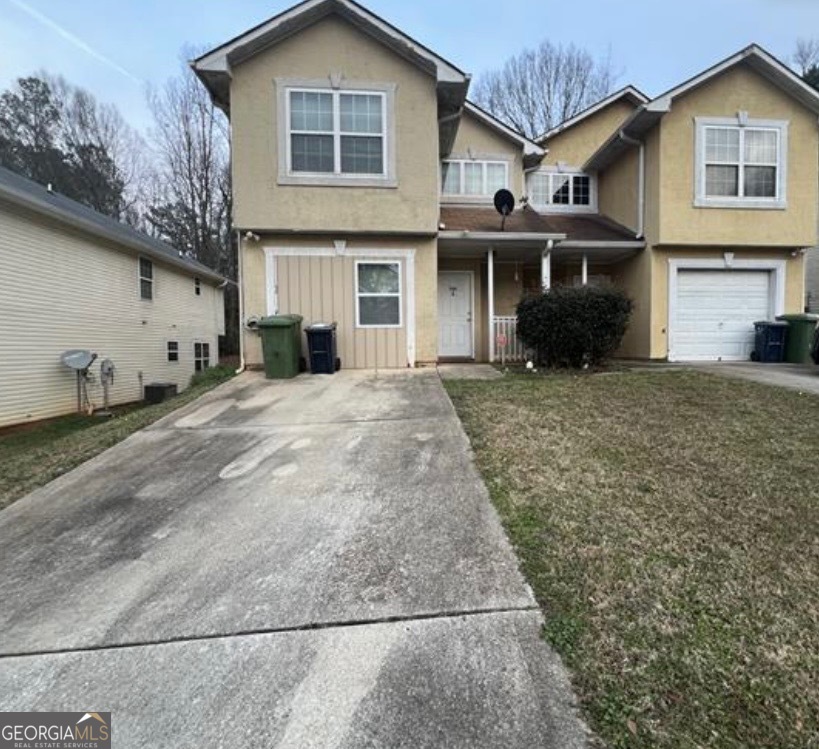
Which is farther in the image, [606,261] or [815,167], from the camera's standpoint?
[606,261]

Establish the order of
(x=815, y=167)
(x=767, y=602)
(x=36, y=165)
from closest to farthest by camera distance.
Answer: (x=767, y=602), (x=815, y=167), (x=36, y=165)

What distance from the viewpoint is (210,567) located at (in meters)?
3.03

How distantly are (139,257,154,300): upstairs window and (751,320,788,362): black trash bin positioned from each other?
1649cm

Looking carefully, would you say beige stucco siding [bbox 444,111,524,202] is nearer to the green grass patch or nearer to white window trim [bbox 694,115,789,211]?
white window trim [bbox 694,115,789,211]

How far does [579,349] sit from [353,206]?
515cm

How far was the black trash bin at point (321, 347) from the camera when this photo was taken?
29.9ft

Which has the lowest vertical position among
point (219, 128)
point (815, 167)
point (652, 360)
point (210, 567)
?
point (210, 567)

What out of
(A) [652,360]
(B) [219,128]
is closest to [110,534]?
(A) [652,360]

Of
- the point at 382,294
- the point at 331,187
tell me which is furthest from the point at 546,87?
the point at 382,294

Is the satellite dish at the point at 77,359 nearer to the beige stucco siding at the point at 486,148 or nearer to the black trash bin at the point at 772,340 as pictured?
the beige stucco siding at the point at 486,148

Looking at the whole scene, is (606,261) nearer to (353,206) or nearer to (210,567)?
(353,206)

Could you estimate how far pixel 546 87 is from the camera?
91.4 feet

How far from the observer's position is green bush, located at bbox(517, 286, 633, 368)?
9.03 metres

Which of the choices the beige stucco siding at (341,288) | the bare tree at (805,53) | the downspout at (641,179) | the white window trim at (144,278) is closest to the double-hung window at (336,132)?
the beige stucco siding at (341,288)
